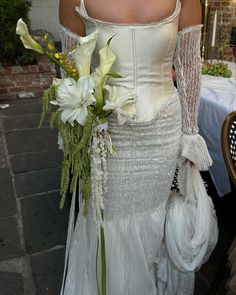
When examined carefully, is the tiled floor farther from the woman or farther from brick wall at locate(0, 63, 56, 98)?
brick wall at locate(0, 63, 56, 98)

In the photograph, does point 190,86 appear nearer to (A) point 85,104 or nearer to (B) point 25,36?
(A) point 85,104

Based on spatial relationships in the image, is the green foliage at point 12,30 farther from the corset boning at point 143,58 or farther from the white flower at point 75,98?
the white flower at point 75,98

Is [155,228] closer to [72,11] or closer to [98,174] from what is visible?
[98,174]

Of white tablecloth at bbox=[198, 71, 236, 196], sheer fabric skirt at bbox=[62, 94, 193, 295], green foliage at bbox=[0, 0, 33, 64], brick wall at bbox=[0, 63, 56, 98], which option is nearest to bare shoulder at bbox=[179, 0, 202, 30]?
sheer fabric skirt at bbox=[62, 94, 193, 295]

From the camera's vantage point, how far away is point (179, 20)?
57.6 inches

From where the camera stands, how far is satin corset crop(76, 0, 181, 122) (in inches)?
52.4

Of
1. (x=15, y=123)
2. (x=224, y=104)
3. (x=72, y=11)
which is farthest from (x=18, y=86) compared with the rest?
(x=72, y=11)

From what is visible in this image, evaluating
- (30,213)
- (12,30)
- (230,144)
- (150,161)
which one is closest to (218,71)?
(230,144)

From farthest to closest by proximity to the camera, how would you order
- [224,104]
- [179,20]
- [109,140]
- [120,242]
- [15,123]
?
[15,123] → [224,104] → [120,242] → [179,20] → [109,140]

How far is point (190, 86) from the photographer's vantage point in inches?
61.4

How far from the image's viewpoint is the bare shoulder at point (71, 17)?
1.40m

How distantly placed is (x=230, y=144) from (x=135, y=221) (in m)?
0.58

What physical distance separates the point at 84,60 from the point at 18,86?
490 centimetres

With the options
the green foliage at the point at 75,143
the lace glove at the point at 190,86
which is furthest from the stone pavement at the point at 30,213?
the lace glove at the point at 190,86
